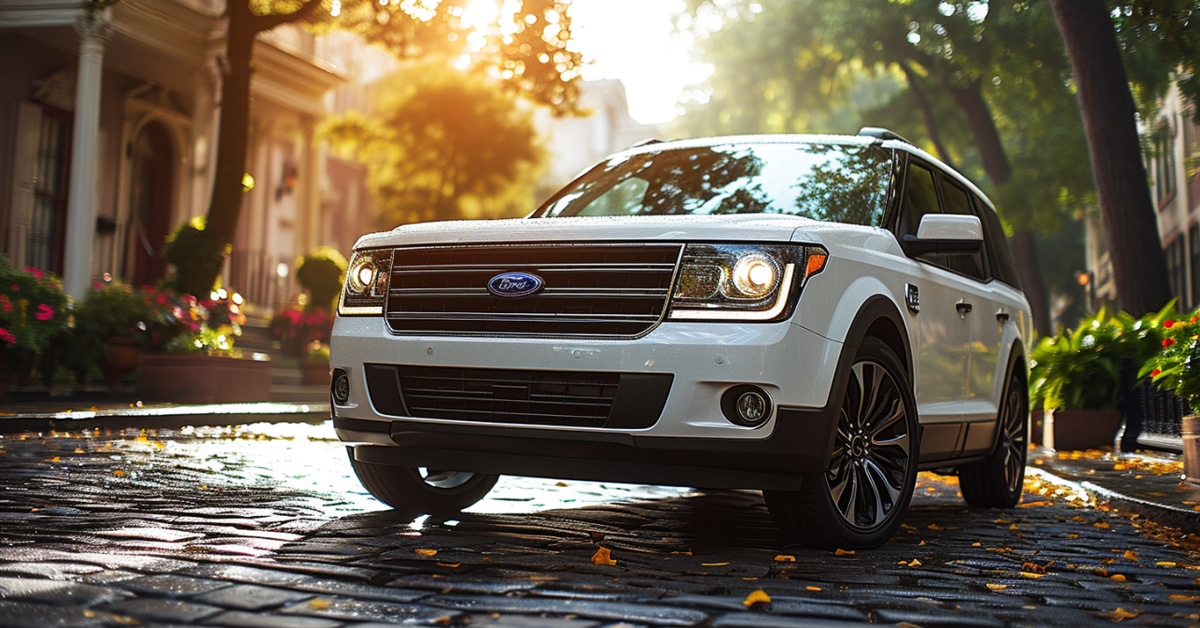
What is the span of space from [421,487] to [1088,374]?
9520mm

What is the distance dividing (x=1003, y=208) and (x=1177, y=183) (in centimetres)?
587

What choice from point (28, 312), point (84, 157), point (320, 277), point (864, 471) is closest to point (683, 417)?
point (864, 471)

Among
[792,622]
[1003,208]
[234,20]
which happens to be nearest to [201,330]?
[234,20]

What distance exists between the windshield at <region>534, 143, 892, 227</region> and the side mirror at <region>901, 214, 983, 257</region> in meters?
0.19

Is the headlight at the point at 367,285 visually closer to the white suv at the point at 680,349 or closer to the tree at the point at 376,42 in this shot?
the white suv at the point at 680,349

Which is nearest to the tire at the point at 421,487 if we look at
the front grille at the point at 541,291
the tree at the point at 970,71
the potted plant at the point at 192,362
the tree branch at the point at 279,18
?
the front grille at the point at 541,291

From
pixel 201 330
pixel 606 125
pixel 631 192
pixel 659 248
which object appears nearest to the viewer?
pixel 659 248

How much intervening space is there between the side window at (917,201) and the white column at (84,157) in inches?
535

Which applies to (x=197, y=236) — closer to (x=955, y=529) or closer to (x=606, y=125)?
(x=955, y=529)

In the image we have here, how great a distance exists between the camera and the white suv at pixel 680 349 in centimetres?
A: 469

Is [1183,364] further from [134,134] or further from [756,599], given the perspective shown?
[134,134]

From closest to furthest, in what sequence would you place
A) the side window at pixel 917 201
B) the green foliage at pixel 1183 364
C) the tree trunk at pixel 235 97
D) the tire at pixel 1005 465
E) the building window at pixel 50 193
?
the side window at pixel 917 201 < the green foliage at pixel 1183 364 < the tire at pixel 1005 465 < the tree trunk at pixel 235 97 < the building window at pixel 50 193

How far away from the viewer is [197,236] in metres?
15.8

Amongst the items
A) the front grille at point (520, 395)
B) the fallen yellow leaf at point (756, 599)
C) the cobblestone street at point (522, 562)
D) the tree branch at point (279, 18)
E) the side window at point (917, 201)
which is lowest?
the cobblestone street at point (522, 562)
